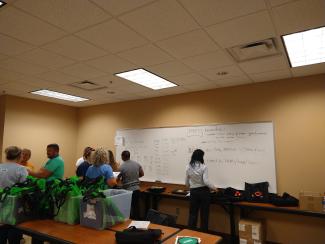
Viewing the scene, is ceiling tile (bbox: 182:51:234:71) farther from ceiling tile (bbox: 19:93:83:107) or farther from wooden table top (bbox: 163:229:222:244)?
ceiling tile (bbox: 19:93:83:107)

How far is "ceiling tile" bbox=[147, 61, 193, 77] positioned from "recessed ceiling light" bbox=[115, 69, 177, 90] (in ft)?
0.55

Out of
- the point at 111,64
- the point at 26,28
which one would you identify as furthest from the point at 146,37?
the point at 26,28

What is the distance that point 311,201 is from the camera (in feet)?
10.7

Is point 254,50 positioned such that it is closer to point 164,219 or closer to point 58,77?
point 164,219

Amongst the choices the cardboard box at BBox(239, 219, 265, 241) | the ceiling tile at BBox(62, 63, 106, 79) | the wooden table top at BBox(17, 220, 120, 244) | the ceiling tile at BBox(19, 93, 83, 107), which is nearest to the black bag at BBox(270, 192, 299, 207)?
the cardboard box at BBox(239, 219, 265, 241)

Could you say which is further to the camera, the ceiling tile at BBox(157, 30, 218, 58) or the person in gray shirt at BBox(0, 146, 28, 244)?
the person in gray shirt at BBox(0, 146, 28, 244)

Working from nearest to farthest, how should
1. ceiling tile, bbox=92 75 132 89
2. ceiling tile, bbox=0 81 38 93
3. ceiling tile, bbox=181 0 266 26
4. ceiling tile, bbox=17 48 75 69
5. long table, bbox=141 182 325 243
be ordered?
ceiling tile, bbox=181 0 266 26 → ceiling tile, bbox=17 48 75 69 → long table, bbox=141 182 325 243 → ceiling tile, bbox=92 75 132 89 → ceiling tile, bbox=0 81 38 93

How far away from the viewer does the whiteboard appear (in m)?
3.99

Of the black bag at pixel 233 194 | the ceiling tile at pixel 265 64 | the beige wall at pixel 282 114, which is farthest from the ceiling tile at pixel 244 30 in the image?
the black bag at pixel 233 194

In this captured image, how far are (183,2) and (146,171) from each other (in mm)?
3913

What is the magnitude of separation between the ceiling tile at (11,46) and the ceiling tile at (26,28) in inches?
4.4

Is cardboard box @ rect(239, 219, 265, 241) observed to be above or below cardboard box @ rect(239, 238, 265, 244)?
above

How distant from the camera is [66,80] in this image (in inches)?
156

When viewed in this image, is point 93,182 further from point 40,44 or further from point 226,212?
point 226,212
